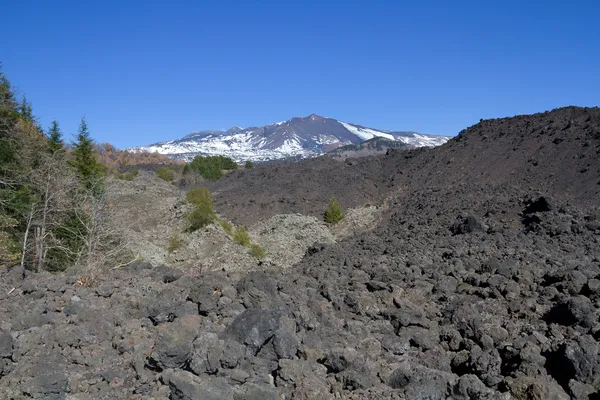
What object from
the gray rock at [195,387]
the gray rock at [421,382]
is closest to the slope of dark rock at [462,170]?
the gray rock at [421,382]

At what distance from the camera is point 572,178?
2100cm

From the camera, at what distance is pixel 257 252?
19.1 metres

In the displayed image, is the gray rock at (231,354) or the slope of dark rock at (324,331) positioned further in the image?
the gray rock at (231,354)

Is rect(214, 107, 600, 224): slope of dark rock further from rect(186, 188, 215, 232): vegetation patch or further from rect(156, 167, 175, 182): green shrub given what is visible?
rect(156, 167, 175, 182): green shrub

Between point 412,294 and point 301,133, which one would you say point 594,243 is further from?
point 301,133

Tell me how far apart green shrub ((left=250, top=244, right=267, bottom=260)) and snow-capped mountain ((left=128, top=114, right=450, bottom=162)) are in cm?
11532

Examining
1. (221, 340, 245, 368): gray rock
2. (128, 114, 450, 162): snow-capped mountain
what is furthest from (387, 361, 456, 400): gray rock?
(128, 114, 450, 162): snow-capped mountain

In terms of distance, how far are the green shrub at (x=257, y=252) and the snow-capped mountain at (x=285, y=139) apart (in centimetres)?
11532

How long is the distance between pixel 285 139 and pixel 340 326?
150m

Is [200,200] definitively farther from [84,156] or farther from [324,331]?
[324,331]

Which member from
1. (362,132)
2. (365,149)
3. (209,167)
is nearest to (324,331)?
(209,167)

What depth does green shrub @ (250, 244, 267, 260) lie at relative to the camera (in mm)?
18866

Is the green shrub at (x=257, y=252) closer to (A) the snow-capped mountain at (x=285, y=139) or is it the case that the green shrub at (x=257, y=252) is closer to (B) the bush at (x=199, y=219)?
(B) the bush at (x=199, y=219)

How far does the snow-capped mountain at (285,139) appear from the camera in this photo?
142500 mm
